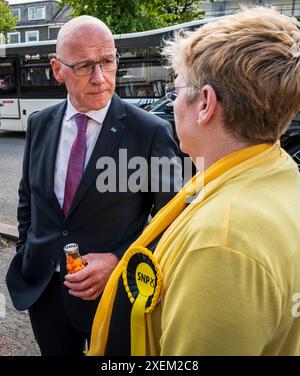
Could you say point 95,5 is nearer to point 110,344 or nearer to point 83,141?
point 83,141

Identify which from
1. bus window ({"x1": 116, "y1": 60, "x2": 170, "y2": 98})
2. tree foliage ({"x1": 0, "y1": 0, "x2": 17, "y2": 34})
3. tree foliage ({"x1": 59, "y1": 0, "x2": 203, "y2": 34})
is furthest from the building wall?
bus window ({"x1": 116, "y1": 60, "x2": 170, "y2": 98})

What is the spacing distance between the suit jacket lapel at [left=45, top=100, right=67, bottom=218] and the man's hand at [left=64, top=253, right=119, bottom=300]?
248 mm

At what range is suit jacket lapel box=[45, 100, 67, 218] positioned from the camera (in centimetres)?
182

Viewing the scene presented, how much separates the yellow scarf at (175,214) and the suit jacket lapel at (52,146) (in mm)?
569

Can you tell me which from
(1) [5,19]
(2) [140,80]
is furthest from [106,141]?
(1) [5,19]

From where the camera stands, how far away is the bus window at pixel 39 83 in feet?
41.9

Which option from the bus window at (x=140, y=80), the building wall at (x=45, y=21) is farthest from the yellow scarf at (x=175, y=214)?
the building wall at (x=45, y=21)

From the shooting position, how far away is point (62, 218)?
1807 mm

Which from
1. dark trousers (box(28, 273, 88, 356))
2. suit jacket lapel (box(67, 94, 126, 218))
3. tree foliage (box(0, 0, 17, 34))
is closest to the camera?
suit jacket lapel (box(67, 94, 126, 218))

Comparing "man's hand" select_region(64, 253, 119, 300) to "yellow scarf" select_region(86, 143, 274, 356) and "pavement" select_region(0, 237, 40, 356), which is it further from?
"pavement" select_region(0, 237, 40, 356)

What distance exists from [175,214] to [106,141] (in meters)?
0.69

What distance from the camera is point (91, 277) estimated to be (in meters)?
1.69

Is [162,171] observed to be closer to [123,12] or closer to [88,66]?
[88,66]

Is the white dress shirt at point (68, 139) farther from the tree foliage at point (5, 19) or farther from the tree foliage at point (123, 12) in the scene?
the tree foliage at point (5, 19)
